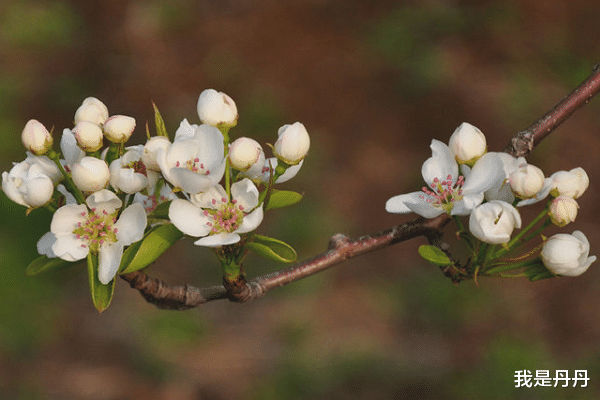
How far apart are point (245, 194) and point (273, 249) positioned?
0.12m

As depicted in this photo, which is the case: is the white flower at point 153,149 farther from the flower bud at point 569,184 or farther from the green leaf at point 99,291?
the flower bud at point 569,184

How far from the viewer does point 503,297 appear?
405 centimetres

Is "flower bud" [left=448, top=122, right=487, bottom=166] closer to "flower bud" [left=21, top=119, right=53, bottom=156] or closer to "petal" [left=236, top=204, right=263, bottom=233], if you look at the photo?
"petal" [left=236, top=204, right=263, bottom=233]

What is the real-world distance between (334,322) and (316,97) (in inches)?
81.5

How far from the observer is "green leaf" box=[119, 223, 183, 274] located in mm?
1173

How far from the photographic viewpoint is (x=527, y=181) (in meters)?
1.22

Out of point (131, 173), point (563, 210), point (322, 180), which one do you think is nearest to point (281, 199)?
point (131, 173)

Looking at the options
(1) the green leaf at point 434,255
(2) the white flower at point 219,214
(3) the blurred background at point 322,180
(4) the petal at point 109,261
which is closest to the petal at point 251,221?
A: (2) the white flower at point 219,214

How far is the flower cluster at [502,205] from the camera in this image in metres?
1.20

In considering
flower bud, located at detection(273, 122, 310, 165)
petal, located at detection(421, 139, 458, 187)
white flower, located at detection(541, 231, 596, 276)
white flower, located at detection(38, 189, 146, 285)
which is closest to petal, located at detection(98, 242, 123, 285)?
white flower, located at detection(38, 189, 146, 285)

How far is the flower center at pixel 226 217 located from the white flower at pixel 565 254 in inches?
24.4

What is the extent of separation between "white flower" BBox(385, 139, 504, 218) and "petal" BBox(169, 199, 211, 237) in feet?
1.33

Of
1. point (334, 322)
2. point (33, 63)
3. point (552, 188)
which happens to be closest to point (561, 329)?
point (334, 322)

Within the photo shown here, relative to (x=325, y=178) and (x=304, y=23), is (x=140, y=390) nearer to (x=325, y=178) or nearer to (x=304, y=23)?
(x=325, y=178)
